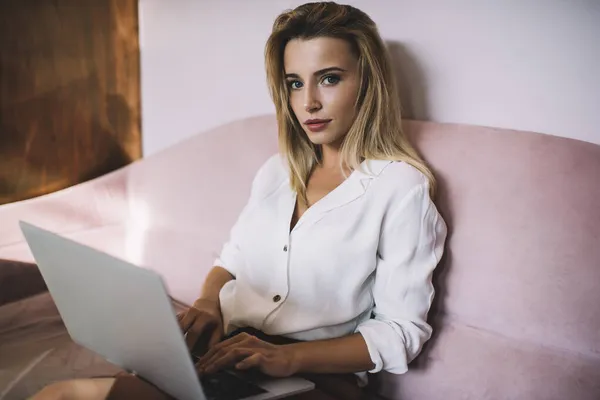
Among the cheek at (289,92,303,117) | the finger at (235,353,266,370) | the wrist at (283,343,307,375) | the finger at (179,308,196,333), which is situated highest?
the cheek at (289,92,303,117)

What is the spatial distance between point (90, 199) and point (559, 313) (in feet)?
4.48

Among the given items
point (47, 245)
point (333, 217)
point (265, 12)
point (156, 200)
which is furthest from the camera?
point (156, 200)

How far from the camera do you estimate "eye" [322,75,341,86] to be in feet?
3.76

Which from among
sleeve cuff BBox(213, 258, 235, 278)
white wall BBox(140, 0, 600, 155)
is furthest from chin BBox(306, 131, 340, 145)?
sleeve cuff BBox(213, 258, 235, 278)

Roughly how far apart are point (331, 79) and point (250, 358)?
1.76 feet

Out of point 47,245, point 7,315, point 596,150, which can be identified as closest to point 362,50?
point 596,150

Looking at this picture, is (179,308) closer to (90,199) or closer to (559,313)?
(90,199)

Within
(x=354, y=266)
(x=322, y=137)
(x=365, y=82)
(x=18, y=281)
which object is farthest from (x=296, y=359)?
(x=18, y=281)

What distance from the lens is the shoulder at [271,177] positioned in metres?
1.29

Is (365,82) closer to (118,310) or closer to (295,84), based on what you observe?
(295,84)

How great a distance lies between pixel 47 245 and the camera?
2.94 ft

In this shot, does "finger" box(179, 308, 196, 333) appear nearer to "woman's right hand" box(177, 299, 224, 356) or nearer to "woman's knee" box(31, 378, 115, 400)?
"woman's right hand" box(177, 299, 224, 356)

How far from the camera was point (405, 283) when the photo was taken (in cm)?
103

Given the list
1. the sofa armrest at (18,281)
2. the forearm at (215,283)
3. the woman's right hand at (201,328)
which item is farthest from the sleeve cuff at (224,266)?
the sofa armrest at (18,281)
